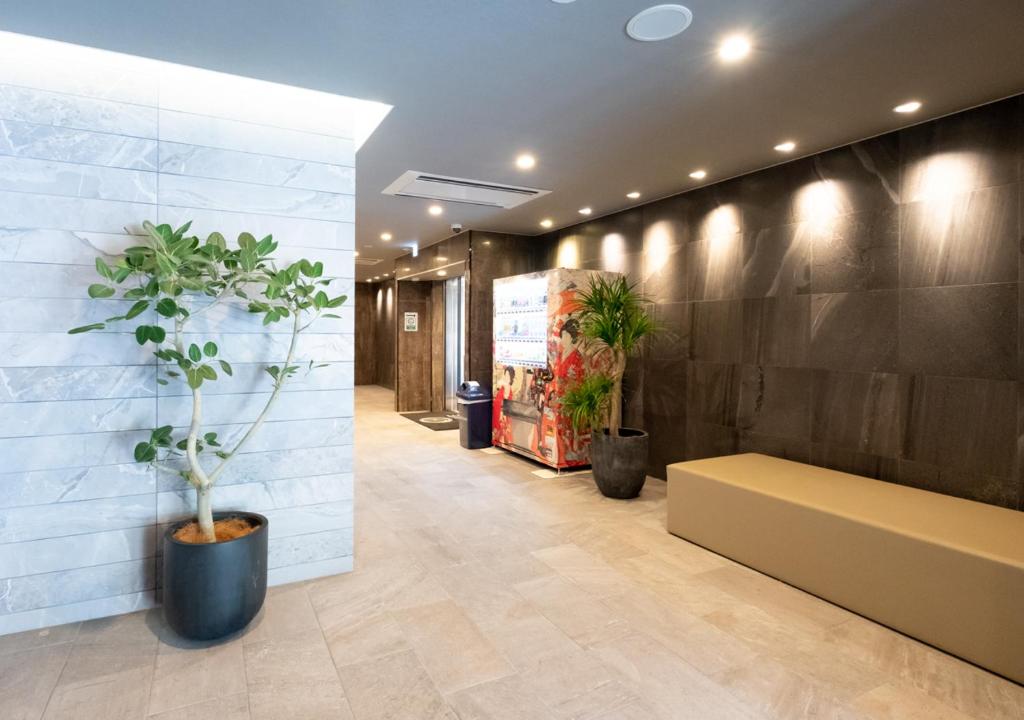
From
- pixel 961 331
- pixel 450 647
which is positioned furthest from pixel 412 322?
pixel 961 331

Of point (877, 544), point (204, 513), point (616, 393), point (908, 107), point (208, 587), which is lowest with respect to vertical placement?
point (208, 587)

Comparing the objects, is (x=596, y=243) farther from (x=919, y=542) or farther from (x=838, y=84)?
(x=919, y=542)

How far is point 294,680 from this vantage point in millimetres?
2295

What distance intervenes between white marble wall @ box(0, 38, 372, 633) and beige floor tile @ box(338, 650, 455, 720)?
40.5 inches

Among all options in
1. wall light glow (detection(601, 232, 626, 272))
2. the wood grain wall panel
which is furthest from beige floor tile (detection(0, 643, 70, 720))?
the wood grain wall panel

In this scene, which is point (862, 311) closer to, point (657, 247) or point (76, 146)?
point (657, 247)

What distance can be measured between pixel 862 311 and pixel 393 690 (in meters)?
3.59

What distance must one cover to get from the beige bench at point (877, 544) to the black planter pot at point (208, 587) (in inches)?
108

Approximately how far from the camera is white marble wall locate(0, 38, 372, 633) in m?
2.65

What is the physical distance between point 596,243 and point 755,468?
323cm

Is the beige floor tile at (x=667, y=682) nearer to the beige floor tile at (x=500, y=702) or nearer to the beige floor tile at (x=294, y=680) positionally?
the beige floor tile at (x=500, y=702)

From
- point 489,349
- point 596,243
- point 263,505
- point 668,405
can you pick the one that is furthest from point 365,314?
point 263,505

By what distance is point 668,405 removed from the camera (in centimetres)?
529

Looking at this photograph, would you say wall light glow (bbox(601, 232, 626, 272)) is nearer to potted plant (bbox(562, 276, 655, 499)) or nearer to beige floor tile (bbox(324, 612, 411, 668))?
potted plant (bbox(562, 276, 655, 499))
